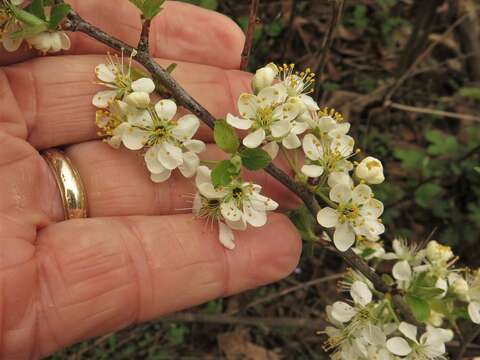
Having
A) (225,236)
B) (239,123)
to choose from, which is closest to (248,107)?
(239,123)

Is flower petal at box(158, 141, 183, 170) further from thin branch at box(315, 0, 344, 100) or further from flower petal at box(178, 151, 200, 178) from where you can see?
thin branch at box(315, 0, 344, 100)

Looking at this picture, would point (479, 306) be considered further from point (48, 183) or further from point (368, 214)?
point (48, 183)

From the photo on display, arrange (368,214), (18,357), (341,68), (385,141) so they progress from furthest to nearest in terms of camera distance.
→ (341,68) < (385,141) < (368,214) < (18,357)

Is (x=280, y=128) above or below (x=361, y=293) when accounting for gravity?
above

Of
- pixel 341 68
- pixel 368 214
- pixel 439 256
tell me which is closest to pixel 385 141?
pixel 341 68

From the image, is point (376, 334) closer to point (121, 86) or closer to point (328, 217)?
point (328, 217)

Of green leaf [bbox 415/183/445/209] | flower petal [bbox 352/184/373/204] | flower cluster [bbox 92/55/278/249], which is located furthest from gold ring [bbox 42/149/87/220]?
green leaf [bbox 415/183/445/209]
